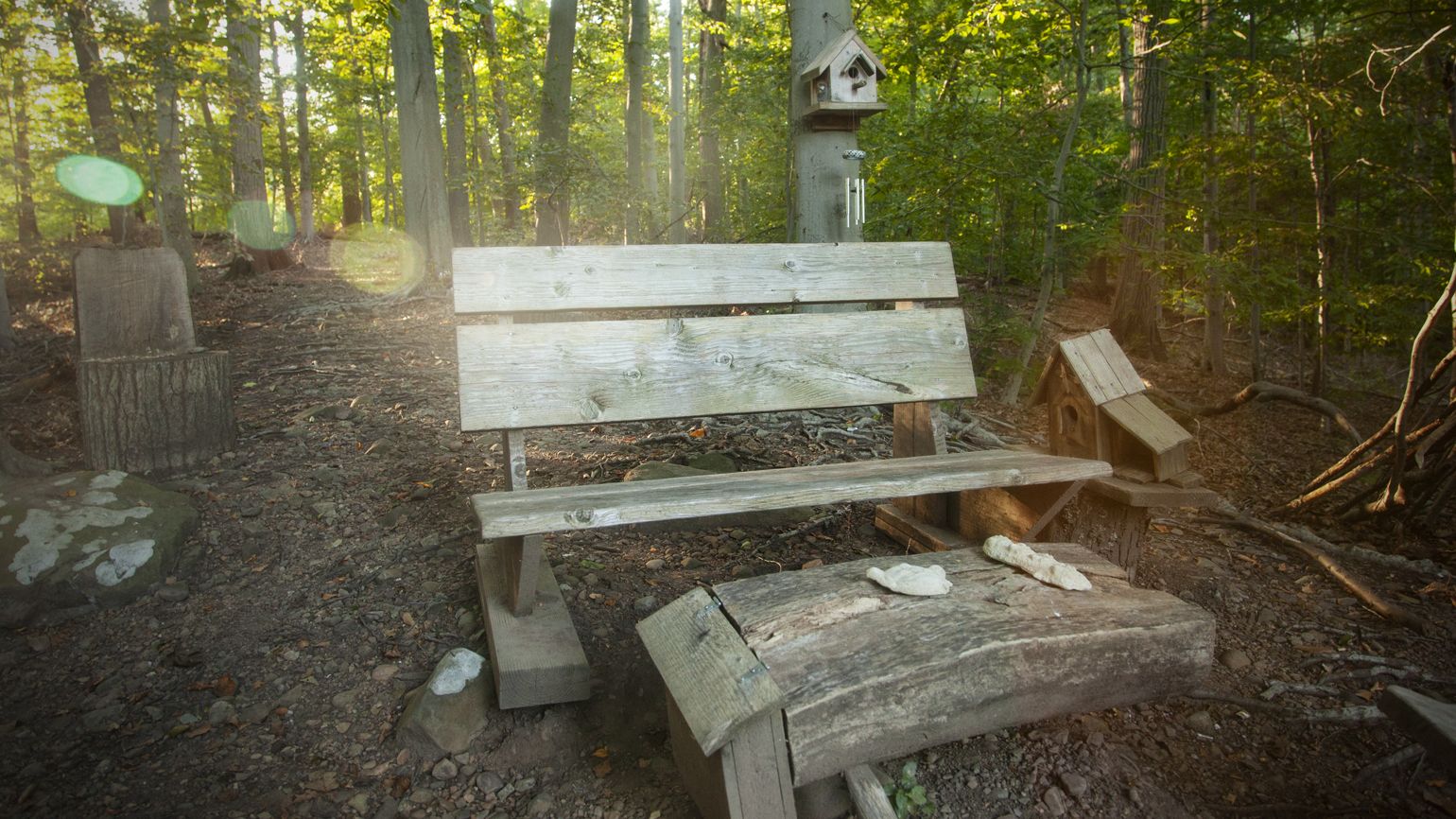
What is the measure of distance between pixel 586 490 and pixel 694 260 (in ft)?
3.53

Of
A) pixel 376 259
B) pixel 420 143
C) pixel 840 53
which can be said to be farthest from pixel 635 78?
pixel 840 53

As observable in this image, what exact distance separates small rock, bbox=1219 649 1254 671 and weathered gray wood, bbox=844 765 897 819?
5.27 ft

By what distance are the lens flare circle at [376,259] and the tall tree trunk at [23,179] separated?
3.84m

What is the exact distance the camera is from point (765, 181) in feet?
44.1

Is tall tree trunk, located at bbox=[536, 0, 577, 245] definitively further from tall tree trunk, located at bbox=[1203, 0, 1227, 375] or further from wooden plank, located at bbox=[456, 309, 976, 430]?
wooden plank, located at bbox=[456, 309, 976, 430]

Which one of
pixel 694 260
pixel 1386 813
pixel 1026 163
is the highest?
pixel 1026 163

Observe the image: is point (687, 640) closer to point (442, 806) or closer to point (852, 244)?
point (442, 806)

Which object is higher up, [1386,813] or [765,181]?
[765,181]

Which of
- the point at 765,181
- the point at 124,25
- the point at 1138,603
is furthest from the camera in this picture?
the point at 765,181

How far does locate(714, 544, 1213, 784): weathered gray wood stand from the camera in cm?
192

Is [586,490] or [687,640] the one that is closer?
[687,640]

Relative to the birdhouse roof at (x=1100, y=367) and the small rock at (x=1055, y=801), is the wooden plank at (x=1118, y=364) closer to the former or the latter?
the birdhouse roof at (x=1100, y=367)

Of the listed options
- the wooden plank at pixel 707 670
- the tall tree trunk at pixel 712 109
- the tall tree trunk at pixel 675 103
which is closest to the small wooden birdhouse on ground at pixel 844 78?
the wooden plank at pixel 707 670

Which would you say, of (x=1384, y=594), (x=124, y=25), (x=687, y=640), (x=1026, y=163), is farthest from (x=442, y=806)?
(x=124, y=25)
